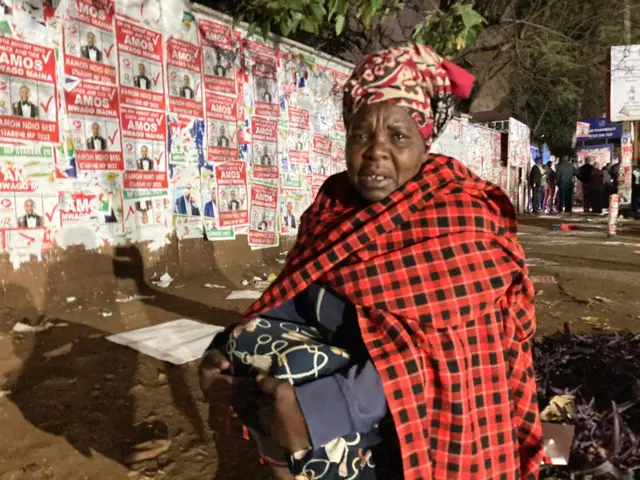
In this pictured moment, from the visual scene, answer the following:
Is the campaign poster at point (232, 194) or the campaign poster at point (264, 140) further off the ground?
the campaign poster at point (264, 140)

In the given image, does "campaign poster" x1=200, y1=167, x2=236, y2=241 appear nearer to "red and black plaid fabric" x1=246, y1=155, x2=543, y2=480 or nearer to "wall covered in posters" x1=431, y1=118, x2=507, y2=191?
"red and black plaid fabric" x1=246, y1=155, x2=543, y2=480

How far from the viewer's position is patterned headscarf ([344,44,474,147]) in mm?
1206

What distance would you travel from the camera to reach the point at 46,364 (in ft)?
10.2

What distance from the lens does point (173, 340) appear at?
3.49 metres

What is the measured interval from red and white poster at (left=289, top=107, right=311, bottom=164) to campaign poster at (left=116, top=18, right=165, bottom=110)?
6.80ft

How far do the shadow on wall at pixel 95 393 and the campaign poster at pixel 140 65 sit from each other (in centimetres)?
177

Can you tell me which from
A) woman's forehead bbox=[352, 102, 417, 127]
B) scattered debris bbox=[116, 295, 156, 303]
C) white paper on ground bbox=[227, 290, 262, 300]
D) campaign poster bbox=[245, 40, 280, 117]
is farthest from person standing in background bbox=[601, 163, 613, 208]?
woman's forehead bbox=[352, 102, 417, 127]

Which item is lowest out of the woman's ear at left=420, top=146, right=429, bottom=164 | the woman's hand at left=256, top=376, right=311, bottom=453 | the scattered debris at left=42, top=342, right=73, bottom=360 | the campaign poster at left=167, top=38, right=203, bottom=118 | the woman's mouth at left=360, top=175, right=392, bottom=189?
the scattered debris at left=42, top=342, right=73, bottom=360

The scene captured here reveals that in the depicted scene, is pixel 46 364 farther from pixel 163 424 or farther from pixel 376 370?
pixel 376 370

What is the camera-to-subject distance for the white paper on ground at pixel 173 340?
3.22 m

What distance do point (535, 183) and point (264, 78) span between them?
45.3 feet

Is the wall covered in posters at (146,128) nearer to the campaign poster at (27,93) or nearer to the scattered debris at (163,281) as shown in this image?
the campaign poster at (27,93)

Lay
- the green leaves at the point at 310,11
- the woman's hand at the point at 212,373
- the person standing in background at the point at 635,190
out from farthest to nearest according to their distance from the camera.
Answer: the person standing in background at the point at 635,190
the green leaves at the point at 310,11
the woman's hand at the point at 212,373

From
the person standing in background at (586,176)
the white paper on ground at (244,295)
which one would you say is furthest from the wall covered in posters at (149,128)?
the person standing in background at (586,176)
